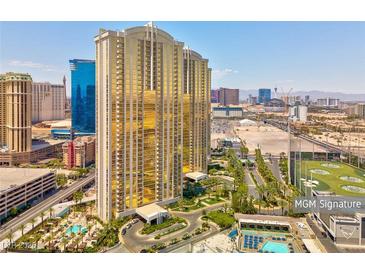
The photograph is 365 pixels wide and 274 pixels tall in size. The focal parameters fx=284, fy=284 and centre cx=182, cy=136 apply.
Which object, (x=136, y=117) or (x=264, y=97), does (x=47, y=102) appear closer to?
(x=136, y=117)

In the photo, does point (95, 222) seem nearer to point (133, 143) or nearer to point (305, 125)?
point (133, 143)

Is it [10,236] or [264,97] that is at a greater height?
[264,97]

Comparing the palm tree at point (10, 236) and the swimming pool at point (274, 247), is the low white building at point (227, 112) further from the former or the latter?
the palm tree at point (10, 236)

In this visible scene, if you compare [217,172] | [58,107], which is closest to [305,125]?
[217,172]

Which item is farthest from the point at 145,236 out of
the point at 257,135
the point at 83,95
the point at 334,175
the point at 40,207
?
the point at 257,135

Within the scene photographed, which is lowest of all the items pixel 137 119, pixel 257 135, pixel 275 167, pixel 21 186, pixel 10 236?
pixel 10 236

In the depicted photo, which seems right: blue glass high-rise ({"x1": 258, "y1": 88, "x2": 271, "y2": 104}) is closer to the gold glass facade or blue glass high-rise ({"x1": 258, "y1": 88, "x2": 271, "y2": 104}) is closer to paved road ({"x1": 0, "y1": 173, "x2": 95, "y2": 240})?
the gold glass facade
